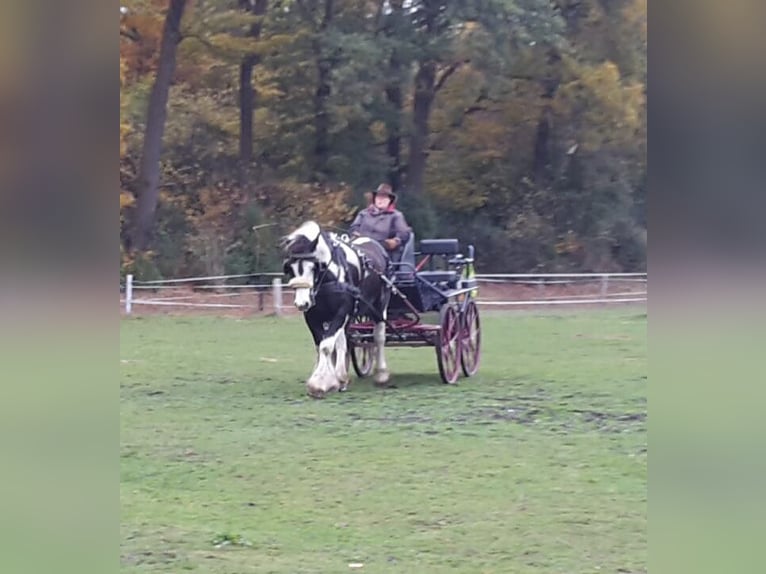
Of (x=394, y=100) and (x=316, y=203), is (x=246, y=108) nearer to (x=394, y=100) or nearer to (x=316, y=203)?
(x=316, y=203)

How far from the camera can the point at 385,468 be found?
463 centimetres

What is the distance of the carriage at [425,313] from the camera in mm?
7145

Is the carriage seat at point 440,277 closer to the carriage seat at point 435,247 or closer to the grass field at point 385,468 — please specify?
the carriage seat at point 435,247

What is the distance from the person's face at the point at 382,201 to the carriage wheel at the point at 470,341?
40.0 inches


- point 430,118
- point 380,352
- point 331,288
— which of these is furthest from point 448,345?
point 430,118

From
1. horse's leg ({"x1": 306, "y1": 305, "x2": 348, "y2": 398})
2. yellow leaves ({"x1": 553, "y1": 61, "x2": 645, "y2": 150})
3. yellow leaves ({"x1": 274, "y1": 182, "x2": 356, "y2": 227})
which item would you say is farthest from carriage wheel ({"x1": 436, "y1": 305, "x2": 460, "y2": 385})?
yellow leaves ({"x1": 553, "y1": 61, "x2": 645, "y2": 150})

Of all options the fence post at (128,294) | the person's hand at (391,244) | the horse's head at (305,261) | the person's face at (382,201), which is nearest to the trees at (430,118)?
the fence post at (128,294)

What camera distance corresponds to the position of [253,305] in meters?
14.0

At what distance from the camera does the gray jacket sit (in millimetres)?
7422

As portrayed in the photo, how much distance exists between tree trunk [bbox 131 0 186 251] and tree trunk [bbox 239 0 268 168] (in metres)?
1.58

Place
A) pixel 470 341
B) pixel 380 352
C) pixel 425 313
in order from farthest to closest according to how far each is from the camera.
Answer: pixel 470 341 → pixel 425 313 → pixel 380 352

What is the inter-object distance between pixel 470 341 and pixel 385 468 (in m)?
3.18
